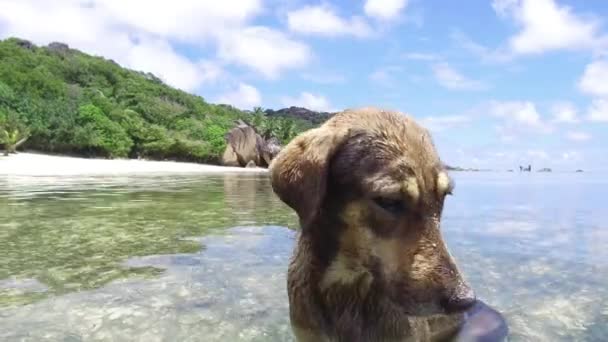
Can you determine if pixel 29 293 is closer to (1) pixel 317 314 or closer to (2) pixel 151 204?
(1) pixel 317 314

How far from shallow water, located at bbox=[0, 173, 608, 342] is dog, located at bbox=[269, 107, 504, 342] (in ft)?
6.61

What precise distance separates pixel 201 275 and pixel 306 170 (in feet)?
16.4

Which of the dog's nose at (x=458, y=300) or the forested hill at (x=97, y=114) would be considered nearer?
the dog's nose at (x=458, y=300)

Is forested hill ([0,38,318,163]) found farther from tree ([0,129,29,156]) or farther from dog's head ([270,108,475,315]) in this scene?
dog's head ([270,108,475,315])

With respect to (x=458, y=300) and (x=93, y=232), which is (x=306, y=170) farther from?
(x=93, y=232)

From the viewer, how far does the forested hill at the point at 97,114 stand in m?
73.7

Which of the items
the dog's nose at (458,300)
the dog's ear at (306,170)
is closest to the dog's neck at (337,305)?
the dog's ear at (306,170)

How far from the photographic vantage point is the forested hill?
7369cm

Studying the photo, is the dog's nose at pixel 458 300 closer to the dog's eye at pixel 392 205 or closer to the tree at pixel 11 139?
the dog's eye at pixel 392 205

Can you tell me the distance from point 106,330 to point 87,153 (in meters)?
78.2

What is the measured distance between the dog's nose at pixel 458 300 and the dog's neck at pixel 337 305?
80 cm

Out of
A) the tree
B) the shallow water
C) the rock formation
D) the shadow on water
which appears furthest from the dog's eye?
the rock formation

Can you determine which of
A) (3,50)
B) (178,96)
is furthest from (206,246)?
(178,96)

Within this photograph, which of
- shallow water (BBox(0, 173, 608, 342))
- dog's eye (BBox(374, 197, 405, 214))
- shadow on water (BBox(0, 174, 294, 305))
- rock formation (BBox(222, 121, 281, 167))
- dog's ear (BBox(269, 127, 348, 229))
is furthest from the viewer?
rock formation (BBox(222, 121, 281, 167))
